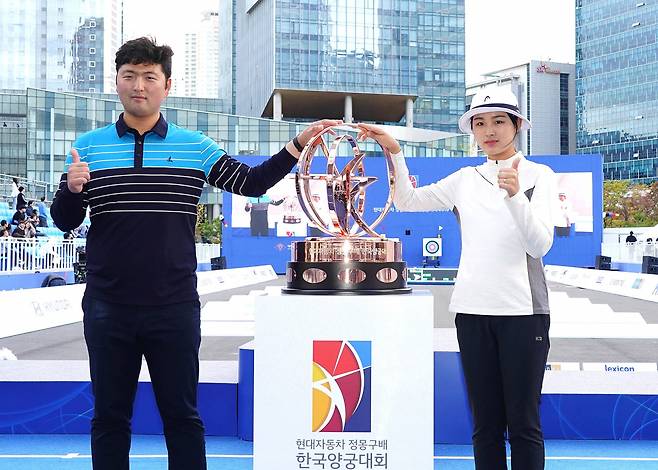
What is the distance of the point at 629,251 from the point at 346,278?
27.7m

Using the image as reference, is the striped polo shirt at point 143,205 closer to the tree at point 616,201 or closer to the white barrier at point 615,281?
the white barrier at point 615,281

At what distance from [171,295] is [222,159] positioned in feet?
1.77

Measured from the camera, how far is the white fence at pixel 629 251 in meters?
24.0

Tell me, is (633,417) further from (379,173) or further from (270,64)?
(270,64)

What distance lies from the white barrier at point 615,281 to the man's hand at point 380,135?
42.9 feet

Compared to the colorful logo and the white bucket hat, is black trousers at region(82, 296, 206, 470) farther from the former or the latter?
the white bucket hat

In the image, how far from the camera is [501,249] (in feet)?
9.01

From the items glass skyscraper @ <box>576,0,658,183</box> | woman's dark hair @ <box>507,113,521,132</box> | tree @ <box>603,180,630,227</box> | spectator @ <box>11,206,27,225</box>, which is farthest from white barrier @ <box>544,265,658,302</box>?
glass skyscraper @ <box>576,0,658,183</box>

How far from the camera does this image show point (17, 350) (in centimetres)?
884

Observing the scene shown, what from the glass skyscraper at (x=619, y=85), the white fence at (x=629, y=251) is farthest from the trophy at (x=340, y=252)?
the glass skyscraper at (x=619, y=85)

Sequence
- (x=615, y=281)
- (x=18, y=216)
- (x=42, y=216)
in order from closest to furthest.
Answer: (x=18, y=216) < (x=615, y=281) < (x=42, y=216)

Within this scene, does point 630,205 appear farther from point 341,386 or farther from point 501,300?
point 341,386

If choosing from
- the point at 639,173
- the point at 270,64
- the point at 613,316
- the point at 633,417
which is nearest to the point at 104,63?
the point at 270,64

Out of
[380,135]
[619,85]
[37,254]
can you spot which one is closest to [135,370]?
[380,135]
